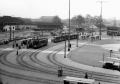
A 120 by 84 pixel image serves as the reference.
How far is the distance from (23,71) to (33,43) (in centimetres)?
2230

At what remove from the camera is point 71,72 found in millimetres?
24156

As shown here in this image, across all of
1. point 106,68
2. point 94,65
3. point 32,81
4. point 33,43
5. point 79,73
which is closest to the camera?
point 32,81

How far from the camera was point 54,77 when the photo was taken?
22.0m

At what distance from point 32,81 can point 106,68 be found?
37.7ft

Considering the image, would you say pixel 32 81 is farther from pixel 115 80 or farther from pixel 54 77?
pixel 115 80

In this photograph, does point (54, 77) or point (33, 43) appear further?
point (33, 43)

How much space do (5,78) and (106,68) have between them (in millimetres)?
13932

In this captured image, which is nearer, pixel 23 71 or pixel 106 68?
pixel 23 71

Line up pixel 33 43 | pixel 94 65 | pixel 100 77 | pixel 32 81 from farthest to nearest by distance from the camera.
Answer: pixel 33 43, pixel 94 65, pixel 100 77, pixel 32 81

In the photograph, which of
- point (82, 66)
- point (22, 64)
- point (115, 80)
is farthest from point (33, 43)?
point (115, 80)

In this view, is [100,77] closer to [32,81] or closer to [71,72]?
[71,72]

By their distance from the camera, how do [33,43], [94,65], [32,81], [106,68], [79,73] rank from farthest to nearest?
1. [33,43]
2. [94,65]
3. [106,68]
4. [79,73]
5. [32,81]

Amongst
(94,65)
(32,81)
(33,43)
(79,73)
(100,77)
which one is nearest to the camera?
(32,81)

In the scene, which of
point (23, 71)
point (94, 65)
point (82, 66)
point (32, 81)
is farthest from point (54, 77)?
point (94, 65)
